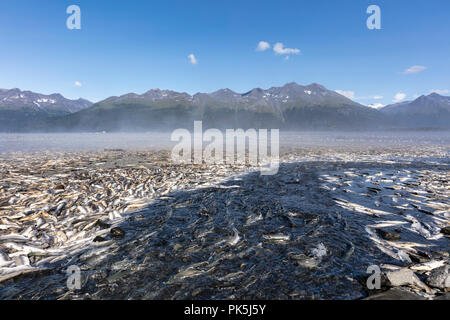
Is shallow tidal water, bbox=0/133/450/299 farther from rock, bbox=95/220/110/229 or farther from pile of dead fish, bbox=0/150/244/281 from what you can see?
pile of dead fish, bbox=0/150/244/281

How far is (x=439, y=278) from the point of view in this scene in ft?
13.9

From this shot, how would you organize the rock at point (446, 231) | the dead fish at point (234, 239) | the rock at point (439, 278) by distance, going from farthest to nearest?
the rock at point (446, 231)
the dead fish at point (234, 239)
the rock at point (439, 278)

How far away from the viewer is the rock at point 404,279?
4.18 metres

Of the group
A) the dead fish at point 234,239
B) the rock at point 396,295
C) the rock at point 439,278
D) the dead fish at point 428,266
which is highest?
the rock at point 439,278

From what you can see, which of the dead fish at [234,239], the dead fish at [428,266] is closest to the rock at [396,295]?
the dead fish at [428,266]

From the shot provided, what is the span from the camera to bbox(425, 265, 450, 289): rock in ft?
13.4

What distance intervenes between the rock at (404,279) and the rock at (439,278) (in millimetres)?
185

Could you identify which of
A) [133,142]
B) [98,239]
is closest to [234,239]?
[98,239]

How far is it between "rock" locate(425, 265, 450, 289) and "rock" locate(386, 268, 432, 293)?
7.3 inches

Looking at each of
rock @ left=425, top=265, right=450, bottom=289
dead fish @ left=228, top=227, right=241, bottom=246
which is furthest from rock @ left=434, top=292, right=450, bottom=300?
dead fish @ left=228, top=227, right=241, bottom=246

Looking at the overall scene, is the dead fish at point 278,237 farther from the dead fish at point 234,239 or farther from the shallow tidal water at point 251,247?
the dead fish at point 234,239
